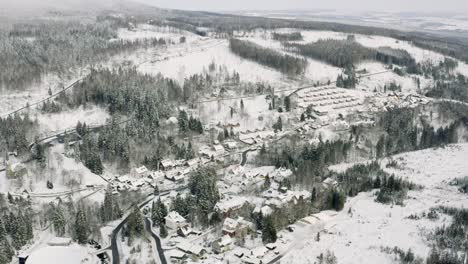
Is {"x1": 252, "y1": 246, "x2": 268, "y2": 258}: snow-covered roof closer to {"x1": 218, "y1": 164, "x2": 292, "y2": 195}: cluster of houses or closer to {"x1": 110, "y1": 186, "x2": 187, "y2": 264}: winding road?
{"x1": 110, "y1": 186, "x2": 187, "y2": 264}: winding road

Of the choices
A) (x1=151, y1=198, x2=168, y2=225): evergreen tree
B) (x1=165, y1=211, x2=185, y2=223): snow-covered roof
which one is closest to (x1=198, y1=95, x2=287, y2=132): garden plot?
(x1=151, y1=198, x2=168, y2=225): evergreen tree

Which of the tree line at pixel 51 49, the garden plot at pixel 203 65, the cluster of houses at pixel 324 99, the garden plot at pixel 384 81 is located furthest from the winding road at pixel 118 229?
the garden plot at pixel 384 81

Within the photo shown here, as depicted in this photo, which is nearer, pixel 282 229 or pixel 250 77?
pixel 282 229

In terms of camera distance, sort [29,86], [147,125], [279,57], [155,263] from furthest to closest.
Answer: [279,57] → [29,86] → [147,125] → [155,263]

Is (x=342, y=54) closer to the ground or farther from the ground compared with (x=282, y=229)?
farther from the ground

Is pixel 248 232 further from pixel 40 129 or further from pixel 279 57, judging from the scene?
pixel 279 57

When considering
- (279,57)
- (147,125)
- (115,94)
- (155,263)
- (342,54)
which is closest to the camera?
(155,263)

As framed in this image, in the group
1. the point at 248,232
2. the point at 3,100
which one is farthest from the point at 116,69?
the point at 248,232
